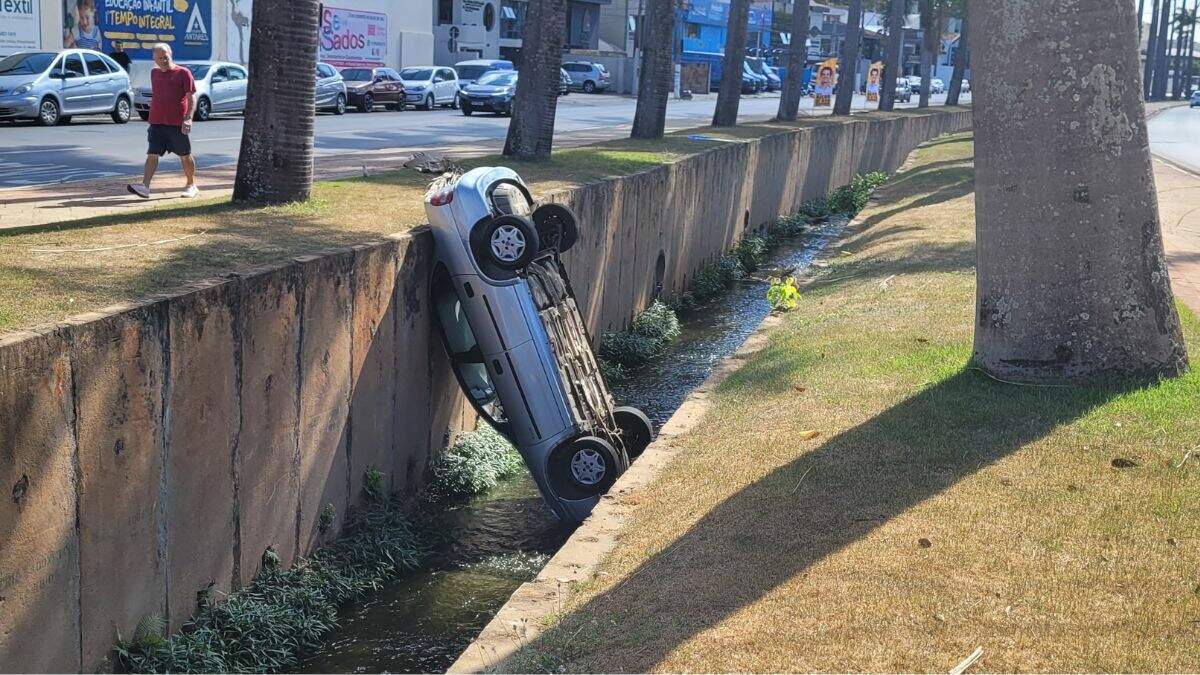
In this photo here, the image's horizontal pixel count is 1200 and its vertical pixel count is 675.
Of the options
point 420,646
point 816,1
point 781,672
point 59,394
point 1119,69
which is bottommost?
point 420,646

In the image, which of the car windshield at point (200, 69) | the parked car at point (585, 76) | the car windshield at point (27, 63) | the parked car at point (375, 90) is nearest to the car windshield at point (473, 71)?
the parked car at point (375, 90)

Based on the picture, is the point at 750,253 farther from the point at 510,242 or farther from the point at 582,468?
the point at 582,468

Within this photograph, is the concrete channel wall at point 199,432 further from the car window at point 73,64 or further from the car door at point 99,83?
the car window at point 73,64

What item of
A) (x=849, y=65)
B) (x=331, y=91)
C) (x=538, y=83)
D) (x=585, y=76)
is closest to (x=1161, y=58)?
(x=585, y=76)

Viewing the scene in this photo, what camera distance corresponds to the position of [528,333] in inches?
323

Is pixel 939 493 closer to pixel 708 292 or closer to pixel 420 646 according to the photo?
pixel 420 646

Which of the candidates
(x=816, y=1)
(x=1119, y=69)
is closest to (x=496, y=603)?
(x=1119, y=69)

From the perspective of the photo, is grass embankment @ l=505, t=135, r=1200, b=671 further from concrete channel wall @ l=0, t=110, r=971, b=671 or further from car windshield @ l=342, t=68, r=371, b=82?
car windshield @ l=342, t=68, r=371, b=82

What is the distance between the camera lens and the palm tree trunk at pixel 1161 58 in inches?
4139

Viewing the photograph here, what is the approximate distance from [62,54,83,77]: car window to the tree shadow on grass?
76.1 ft

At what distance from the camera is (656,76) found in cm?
2302

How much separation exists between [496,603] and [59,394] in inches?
116

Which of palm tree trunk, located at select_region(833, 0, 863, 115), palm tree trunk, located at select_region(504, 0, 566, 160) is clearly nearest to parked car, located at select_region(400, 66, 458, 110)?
palm tree trunk, located at select_region(833, 0, 863, 115)

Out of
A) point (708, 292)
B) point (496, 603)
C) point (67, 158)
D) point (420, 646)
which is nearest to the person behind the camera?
point (420, 646)
